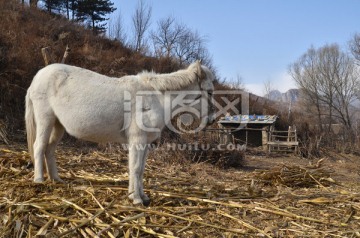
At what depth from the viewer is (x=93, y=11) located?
34.7 meters

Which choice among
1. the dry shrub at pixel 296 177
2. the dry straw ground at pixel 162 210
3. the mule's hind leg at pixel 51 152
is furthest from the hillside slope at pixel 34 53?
the dry shrub at pixel 296 177

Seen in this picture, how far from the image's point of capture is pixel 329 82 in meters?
48.4

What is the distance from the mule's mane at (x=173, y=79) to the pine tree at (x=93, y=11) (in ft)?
102

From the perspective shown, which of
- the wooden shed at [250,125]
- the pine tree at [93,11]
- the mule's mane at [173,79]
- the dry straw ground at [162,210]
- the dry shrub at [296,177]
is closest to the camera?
the dry straw ground at [162,210]

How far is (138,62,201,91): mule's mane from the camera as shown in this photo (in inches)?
193

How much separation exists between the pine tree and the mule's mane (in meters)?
31.0

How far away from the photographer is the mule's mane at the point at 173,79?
4.90 metres

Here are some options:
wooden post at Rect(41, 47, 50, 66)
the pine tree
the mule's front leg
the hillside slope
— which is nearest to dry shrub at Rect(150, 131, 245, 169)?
wooden post at Rect(41, 47, 50, 66)

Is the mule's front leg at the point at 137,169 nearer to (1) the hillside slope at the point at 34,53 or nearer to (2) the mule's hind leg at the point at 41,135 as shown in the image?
(2) the mule's hind leg at the point at 41,135

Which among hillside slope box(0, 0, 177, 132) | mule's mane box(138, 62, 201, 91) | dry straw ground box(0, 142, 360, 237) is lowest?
dry straw ground box(0, 142, 360, 237)

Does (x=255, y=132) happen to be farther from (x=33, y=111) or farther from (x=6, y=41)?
(x=33, y=111)

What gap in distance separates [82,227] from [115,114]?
169cm

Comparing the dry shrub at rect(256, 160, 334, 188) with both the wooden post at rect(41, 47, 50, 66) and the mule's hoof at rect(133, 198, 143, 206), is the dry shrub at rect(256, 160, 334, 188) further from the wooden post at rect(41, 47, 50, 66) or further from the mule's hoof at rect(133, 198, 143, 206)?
the wooden post at rect(41, 47, 50, 66)

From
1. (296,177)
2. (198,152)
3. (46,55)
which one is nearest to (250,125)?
(198,152)
